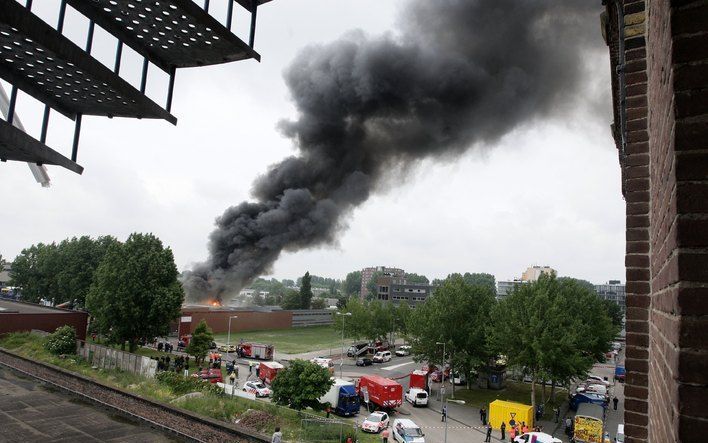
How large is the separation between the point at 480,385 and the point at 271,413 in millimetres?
21532

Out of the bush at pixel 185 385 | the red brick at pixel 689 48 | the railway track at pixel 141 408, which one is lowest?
the railway track at pixel 141 408

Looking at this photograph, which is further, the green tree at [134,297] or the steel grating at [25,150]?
the green tree at [134,297]

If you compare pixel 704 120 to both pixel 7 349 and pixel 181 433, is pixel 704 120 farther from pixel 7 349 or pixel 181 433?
pixel 7 349

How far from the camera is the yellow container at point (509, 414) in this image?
25016mm

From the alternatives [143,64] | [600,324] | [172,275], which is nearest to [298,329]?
[172,275]

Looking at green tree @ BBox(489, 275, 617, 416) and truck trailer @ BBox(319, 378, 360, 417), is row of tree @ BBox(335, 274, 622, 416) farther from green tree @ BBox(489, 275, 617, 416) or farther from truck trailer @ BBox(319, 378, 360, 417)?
truck trailer @ BBox(319, 378, 360, 417)

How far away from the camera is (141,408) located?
2222 centimetres

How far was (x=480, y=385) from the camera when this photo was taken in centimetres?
3753

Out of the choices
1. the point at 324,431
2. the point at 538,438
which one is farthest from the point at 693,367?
the point at 538,438

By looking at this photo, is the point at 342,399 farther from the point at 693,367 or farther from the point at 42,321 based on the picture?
the point at 42,321

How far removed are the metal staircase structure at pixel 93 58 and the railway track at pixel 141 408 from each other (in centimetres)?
1128

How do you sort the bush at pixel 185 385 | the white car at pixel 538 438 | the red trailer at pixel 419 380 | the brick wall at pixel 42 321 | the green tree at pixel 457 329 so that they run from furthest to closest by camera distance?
the brick wall at pixel 42 321
the green tree at pixel 457 329
the red trailer at pixel 419 380
the bush at pixel 185 385
the white car at pixel 538 438

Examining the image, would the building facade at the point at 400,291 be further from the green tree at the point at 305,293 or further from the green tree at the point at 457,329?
the green tree at the point at 457,329

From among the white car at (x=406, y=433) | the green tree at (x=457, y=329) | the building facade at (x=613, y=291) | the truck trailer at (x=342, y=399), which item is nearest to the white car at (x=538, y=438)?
the white car at (x=406, y=433)
